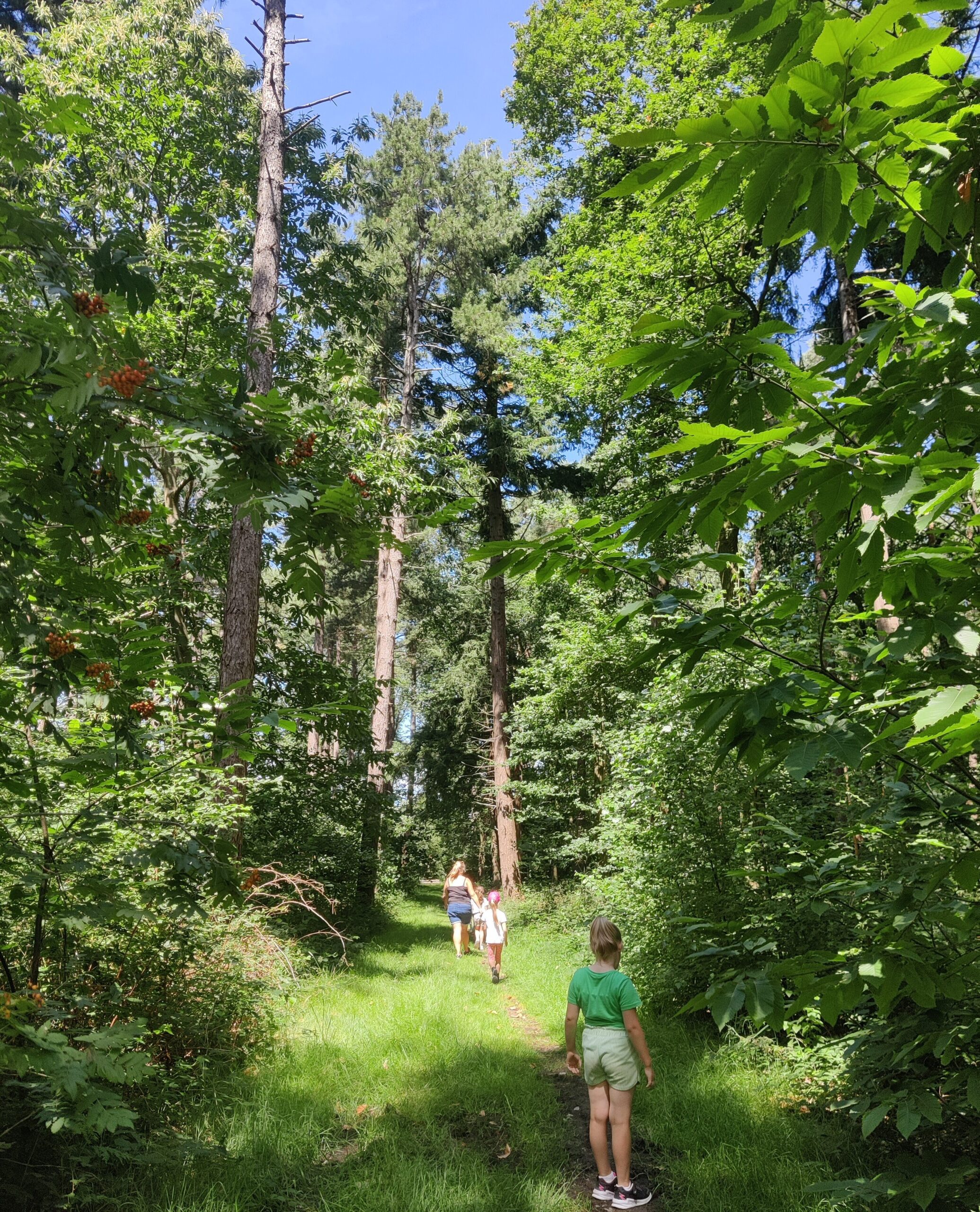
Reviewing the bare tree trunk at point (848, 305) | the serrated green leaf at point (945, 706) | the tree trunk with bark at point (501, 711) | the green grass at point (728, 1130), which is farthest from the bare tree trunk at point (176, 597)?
the bare tree trunk at point (848, 305)

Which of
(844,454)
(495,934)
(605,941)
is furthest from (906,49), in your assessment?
(495,934)

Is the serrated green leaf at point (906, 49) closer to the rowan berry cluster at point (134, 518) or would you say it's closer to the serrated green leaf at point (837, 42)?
the serrated green leaf at point (837, 42)

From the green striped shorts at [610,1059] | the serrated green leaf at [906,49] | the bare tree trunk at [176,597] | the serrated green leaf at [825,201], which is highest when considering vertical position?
the bare tree trunk at [176,597]

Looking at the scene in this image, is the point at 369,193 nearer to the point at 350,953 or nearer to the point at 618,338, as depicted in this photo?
the point at 618,338

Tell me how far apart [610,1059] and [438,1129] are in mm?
1375

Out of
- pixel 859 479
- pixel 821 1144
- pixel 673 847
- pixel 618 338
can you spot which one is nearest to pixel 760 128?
pixel 859 479

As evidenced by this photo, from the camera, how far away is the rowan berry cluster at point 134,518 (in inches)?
148

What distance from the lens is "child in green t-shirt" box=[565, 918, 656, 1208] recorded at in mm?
4027

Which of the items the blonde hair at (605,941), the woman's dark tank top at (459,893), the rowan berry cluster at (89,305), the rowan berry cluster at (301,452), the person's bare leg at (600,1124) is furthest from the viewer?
the woman's dark tank top at (459,893)

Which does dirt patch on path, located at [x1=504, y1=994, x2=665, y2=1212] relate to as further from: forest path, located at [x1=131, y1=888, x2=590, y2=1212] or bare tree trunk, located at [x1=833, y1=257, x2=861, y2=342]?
bare tree trunk, located at [x1=833, y1=257, x2=861, y2=342]

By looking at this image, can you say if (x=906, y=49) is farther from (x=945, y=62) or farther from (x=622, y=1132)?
(x=622, y=1132)

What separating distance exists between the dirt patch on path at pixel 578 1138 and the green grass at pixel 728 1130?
0.08 m

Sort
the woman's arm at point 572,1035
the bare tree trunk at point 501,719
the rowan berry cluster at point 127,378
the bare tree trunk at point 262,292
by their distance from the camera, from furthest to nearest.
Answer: the bare tree trunk at point 501,719, the bare tree trunk at point 262,292, the woman's arm at point 572,1035, the rowan berry cluster at point 127,378

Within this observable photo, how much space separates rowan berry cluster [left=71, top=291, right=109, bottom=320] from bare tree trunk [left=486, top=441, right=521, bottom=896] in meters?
14.4
